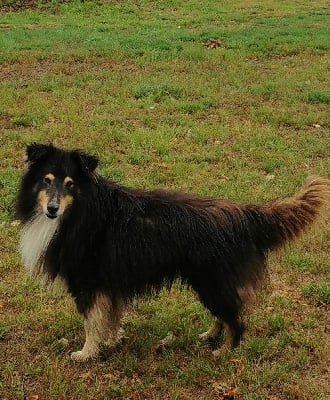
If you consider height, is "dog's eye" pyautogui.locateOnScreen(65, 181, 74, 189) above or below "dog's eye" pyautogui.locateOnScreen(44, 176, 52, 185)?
below

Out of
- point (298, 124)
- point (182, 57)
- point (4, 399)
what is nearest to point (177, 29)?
point (182, 57)

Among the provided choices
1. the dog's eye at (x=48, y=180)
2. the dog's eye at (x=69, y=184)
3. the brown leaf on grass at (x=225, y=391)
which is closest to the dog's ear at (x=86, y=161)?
the dog's eye at (x=69, y=184)

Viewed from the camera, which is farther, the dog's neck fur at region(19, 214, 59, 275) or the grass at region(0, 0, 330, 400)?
the grass at region(0, 0, 330, 400)

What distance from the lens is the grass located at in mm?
Result: 4266

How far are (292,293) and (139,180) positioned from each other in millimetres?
2890

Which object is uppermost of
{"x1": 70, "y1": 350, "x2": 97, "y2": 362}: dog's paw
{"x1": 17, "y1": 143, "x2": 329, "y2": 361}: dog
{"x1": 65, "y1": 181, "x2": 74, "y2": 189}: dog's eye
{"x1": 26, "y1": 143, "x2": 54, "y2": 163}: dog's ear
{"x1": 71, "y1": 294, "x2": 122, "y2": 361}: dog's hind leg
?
{"x1": 26, "y1": 143, "x2": 54, "y2": 163}: dog's ear

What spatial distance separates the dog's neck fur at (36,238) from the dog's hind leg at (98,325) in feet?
1.70

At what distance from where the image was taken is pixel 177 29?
57.7 feet

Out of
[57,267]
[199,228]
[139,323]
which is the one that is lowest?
[139,323]

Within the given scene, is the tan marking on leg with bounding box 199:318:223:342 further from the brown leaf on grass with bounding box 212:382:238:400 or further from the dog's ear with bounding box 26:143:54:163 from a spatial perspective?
the dog's ear with bounding box 26:143:54:163

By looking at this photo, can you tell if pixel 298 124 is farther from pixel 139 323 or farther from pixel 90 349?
pixel 90 349

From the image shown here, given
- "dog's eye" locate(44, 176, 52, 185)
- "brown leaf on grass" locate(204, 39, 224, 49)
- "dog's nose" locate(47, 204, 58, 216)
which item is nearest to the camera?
"dog's nose" locate(47, 204, 58, 216)

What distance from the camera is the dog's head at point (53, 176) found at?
3.86 m

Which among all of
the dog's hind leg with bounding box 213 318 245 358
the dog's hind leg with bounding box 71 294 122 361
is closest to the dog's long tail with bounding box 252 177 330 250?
the dog's hind leg with bounding box 213 318 245 358
